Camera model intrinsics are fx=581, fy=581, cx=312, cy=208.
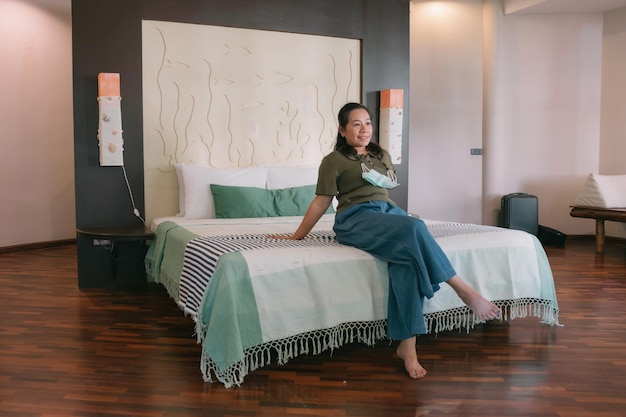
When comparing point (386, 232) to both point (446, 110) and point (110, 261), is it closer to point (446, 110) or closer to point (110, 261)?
point (110, 261)

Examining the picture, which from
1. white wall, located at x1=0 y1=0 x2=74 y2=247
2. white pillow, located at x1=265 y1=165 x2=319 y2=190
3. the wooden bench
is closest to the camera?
white pillow, located at x1=265 y1=165 x2=319 y2=190

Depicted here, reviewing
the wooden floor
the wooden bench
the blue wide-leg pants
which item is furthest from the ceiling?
the blue wide-leg pants

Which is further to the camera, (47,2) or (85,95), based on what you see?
(47,2)

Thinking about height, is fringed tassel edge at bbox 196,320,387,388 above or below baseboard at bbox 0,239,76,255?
above

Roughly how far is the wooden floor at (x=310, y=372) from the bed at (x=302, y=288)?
115 millimetres

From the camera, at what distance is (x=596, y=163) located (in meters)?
7.20

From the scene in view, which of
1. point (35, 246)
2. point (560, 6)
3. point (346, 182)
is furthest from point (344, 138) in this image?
point (35, 246)

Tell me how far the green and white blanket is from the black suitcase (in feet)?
11.6

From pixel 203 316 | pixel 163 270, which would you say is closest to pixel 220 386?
pixel 203 316

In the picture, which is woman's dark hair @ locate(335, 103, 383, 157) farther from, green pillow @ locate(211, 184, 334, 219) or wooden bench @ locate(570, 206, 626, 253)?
wooden bench @ locate(570, 206, 626, 253)

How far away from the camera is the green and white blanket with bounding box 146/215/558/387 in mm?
2490

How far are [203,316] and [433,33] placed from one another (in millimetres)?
5488

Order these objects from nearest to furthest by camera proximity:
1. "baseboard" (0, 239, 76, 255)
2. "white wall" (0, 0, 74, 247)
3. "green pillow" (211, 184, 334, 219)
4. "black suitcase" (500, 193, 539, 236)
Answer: "green pillow" (211, 184, 334, 219) < "baseboard" (0, 239, 76, 255) < "white wall" (0, 0, 74, 247) < "black suitcase" (500, 193, 539, 236)

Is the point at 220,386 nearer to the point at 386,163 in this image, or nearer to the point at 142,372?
the point at 142,372
